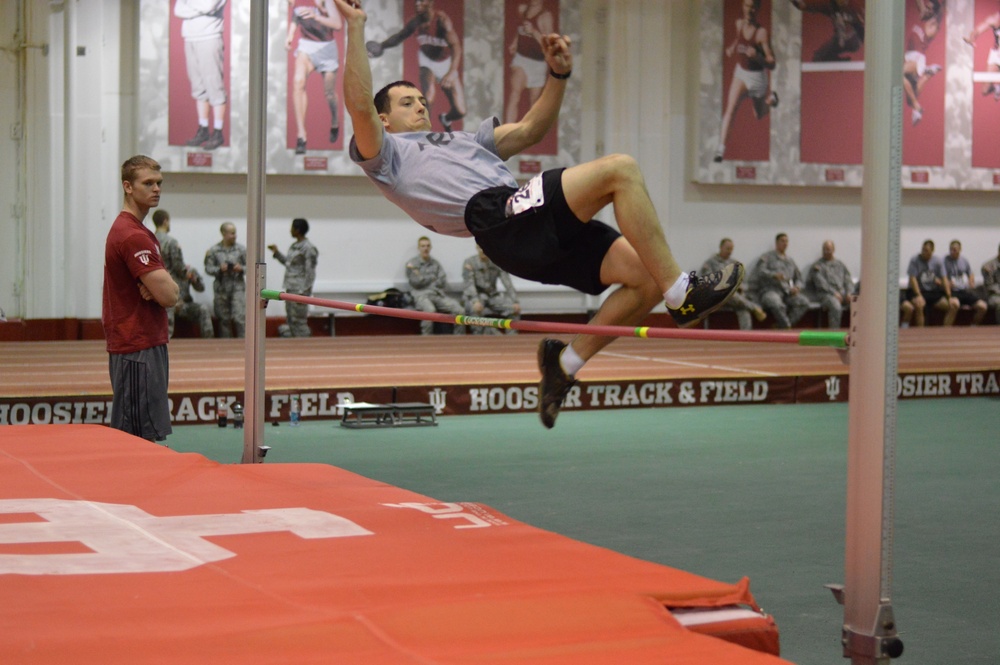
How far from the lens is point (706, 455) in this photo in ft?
20.7

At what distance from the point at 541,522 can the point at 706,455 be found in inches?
75.3

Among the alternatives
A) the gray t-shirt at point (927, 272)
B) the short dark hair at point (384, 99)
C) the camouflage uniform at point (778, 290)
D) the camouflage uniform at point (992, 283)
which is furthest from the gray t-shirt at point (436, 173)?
the camouflage uniform at point (992, 283)

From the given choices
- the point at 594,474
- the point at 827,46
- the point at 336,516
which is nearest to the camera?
the point at 336,516

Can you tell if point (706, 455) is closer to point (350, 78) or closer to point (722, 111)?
point (350, 78)

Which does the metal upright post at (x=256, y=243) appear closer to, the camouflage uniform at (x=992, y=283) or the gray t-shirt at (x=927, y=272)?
the gray t-shirt at (x=927, y=272)

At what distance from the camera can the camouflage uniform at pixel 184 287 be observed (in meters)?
11.4

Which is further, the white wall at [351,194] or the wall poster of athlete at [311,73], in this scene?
the wall poster of athlete at [311,73]

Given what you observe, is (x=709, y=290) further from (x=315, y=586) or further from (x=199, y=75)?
(x=199, y=75)

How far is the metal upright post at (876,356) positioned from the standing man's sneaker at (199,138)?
1037cm

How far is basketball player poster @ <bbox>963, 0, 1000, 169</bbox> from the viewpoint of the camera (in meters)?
15.0

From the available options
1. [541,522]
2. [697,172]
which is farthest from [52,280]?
[541,522]

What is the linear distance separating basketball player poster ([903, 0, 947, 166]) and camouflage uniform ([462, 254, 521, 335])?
5.47m

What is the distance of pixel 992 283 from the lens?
48.7ft

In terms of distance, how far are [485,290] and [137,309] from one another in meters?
7.68
